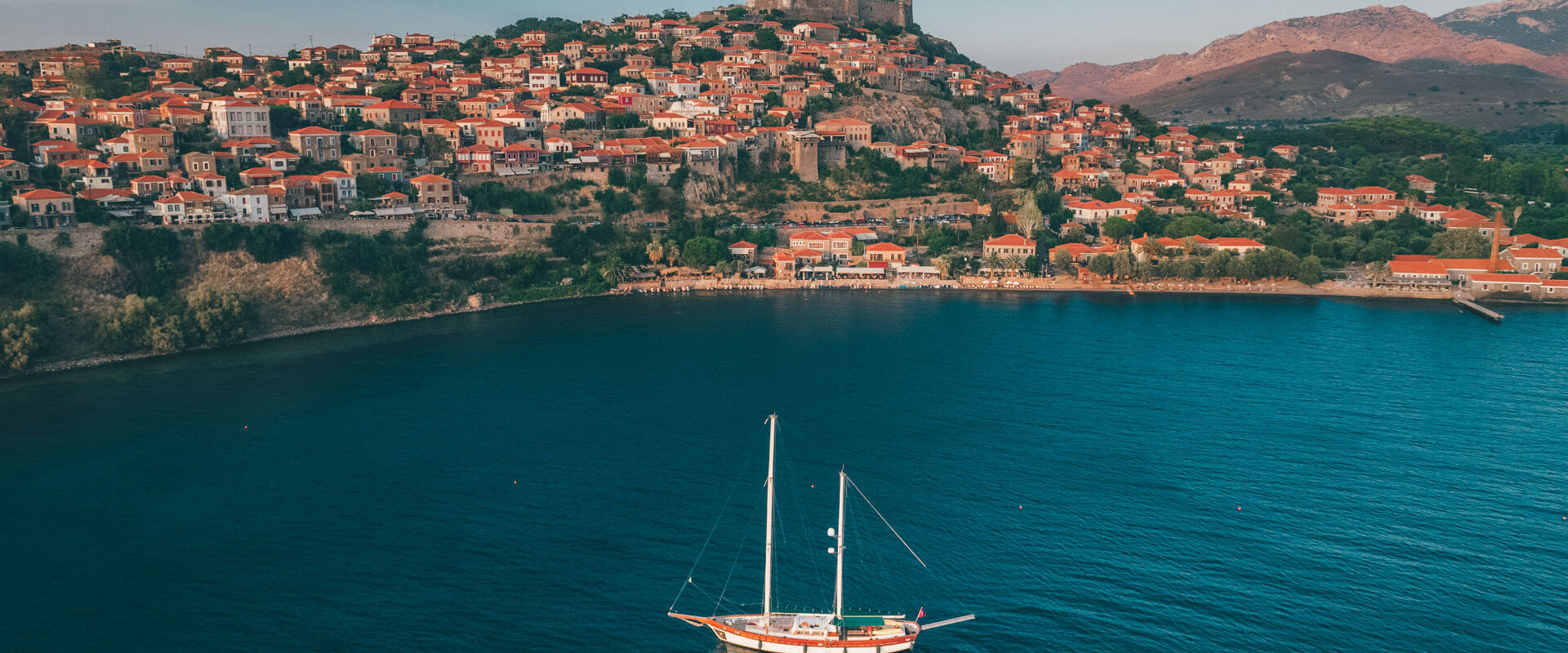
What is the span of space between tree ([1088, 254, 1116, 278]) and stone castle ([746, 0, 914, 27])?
5177cm

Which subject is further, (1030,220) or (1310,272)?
(1030,220)

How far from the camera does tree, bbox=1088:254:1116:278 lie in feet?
205

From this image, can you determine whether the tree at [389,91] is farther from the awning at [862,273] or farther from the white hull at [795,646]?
the white hull at [795,646]

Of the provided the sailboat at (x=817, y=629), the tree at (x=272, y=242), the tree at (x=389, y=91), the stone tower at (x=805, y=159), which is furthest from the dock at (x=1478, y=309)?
the tree at (x=389, y=91)

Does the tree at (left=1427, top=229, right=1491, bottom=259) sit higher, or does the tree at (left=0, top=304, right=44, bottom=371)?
the tree at (left=1427, top=229, right=1491, bottom=259)

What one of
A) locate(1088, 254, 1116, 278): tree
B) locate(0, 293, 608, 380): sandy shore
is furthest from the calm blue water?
locate(1088, 254, 1116, 278): tree

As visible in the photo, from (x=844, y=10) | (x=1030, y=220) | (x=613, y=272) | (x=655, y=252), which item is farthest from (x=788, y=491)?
(x=844, y=10)

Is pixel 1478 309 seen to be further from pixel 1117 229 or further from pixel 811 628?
pixel 811 628

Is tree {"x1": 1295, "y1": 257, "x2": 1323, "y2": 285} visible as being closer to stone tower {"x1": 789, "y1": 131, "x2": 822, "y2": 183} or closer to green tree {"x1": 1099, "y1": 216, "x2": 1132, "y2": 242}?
green tree {"x1": 1099, "y1": 216, "x2": 1132, "y2": 242}

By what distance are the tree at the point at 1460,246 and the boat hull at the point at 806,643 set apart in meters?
57.8

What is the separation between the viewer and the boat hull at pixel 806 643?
20.3 metres

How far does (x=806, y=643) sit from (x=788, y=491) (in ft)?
27.6

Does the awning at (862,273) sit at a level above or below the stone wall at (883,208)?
below

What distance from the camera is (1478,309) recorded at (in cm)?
5478
